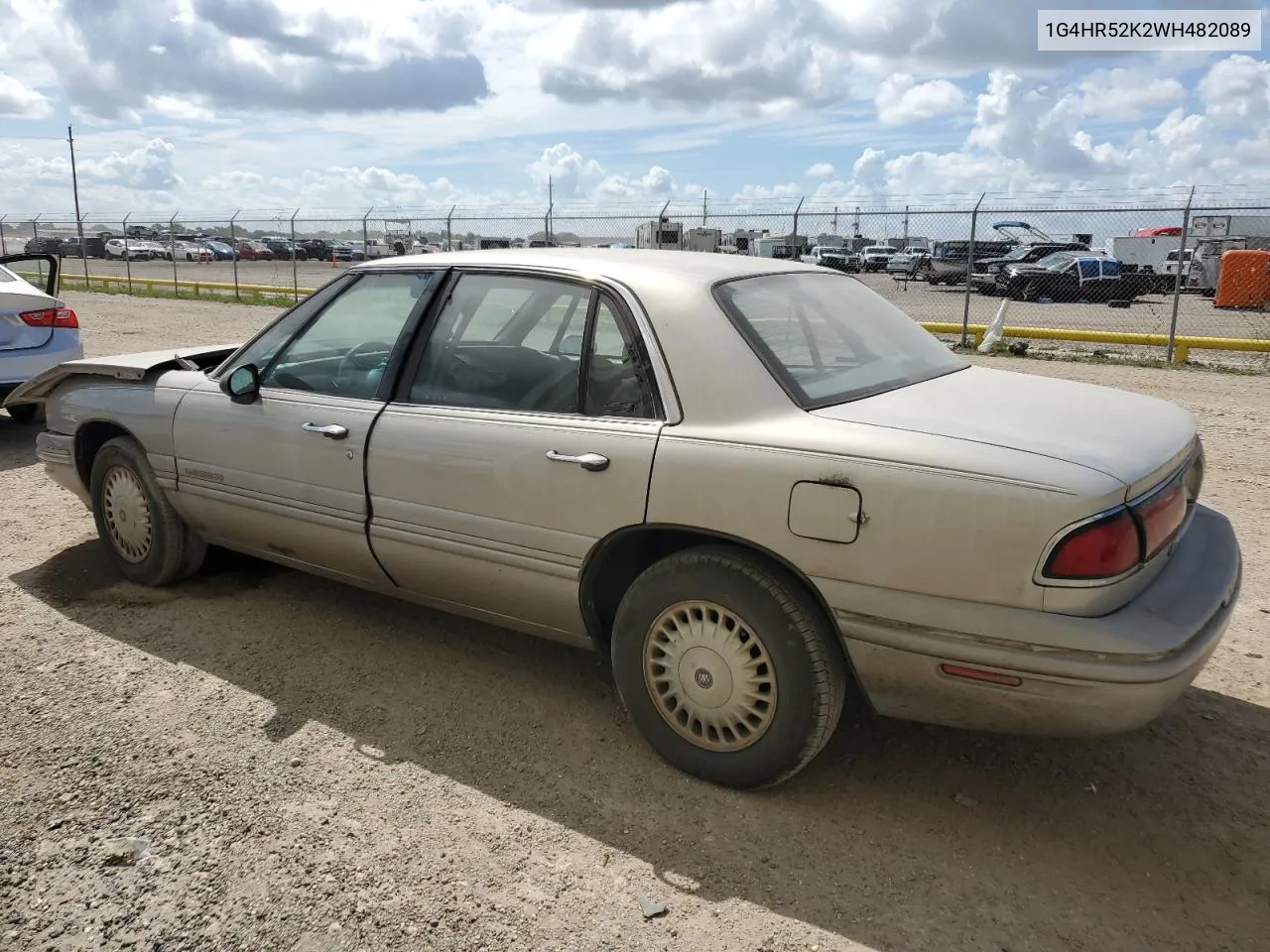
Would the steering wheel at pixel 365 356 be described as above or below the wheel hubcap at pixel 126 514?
above

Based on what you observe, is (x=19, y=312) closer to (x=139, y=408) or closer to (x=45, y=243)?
(x=139, y=408)

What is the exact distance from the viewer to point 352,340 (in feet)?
13.2

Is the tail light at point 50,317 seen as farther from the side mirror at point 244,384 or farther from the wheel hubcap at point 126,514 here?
the side mirror at point 244,384

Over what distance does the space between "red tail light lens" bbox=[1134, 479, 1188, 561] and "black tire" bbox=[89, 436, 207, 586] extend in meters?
3.73

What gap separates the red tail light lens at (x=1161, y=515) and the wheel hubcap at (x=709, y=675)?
3.36 feet

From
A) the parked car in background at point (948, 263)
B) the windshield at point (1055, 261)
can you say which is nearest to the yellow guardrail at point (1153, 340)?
the windshield at point (1055, 261)

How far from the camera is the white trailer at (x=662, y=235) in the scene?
19.7 meters

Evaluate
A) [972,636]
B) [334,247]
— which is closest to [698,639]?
[972,636]

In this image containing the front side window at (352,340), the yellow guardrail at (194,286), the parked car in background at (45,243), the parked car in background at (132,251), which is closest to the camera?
the front side window at (352,340)

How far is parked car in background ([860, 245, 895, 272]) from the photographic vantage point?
32.9m

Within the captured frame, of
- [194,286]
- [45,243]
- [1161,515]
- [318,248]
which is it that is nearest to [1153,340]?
[1161,515]

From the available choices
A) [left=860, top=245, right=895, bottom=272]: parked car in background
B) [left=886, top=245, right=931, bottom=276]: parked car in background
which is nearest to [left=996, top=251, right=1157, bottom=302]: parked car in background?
[left=886, top=245, right=931, bottom=276]: parked car in background

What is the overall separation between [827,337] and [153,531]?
3.05 m

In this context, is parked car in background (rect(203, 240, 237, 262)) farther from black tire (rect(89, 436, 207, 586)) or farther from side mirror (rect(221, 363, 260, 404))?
side mirror (rect(221, 363, 260, 404))
